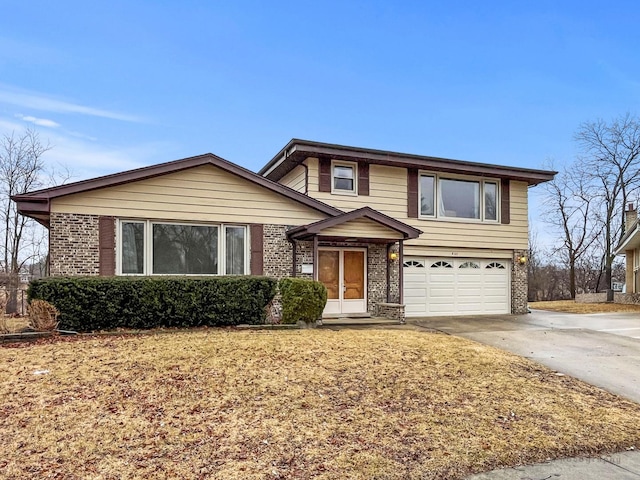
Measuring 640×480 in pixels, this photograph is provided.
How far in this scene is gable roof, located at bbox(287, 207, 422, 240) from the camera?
37.1 ft

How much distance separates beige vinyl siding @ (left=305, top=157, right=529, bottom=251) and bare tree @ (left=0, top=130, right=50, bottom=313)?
39.3 ft

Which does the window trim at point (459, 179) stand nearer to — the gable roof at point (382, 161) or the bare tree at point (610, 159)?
the gable roof at point (382, 161)

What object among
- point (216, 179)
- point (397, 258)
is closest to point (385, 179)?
point (397, 258)

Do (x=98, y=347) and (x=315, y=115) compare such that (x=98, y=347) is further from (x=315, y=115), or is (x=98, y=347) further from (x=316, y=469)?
(x=315, y=115)

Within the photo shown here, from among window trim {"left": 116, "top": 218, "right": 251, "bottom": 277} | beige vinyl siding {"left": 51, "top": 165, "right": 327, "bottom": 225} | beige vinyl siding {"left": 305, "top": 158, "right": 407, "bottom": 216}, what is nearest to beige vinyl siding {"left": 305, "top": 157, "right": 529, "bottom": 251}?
beige vinyl siding {"left": 305, "top": 158, "right": 407, "bottom": 216}

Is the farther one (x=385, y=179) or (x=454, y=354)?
(x=385, y=179)

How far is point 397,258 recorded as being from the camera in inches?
530

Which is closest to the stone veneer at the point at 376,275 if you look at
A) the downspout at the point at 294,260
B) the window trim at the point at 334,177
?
the window trim at the point at 334,177

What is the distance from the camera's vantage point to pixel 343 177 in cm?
1370

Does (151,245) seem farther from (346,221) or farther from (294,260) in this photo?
(346,221)

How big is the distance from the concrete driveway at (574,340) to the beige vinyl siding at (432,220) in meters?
2.56

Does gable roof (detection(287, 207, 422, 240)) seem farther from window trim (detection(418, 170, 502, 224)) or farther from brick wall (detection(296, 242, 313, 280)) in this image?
window trim (detection(418, 170, 502, 224))

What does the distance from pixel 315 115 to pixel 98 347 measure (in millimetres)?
19815

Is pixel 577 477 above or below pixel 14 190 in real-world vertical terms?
below
